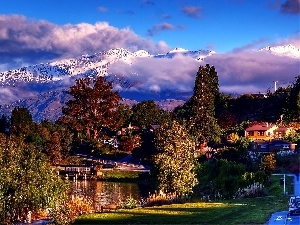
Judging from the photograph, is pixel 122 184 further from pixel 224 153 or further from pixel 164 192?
pixel 164 192

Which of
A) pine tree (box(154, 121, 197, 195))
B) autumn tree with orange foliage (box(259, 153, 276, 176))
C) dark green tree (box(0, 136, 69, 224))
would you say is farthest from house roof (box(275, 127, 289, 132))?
dark green tree (box(0, 136, 69, 224))

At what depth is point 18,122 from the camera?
83.1m

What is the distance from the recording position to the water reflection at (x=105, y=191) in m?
44.1

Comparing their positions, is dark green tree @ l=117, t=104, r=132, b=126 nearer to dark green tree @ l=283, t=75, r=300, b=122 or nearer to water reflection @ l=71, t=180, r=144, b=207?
dark green tree @ l=283, t=75, r=300, b=122

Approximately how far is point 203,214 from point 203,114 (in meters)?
47.2

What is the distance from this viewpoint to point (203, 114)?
72938 millimetres

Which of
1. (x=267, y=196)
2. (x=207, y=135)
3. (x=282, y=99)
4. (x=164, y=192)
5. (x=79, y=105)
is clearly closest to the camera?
(x=267, y=196)

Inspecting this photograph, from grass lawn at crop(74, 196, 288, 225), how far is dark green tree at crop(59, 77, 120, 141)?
61475 millimetres

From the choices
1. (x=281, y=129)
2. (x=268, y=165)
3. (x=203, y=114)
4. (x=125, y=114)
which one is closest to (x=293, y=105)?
(x=281, y=129)

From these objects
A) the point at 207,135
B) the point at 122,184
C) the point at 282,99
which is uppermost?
the point at 282,99

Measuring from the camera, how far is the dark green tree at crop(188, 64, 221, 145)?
233ft

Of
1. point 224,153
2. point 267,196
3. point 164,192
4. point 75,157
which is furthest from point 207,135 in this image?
point 267,196

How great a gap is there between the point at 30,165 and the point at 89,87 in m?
68.5

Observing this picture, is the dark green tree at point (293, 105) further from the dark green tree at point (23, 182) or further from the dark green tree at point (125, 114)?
the dark green tree at point (23, 182)
